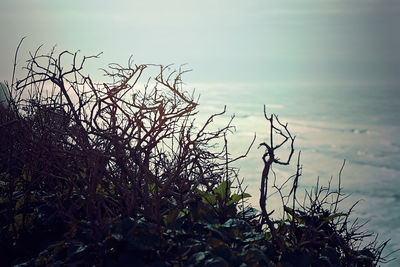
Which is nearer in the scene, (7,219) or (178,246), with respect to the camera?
(178,246)

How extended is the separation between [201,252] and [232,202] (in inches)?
28.8

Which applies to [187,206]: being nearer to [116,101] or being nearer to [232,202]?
[232,202]

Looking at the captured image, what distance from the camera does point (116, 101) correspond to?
9.71 ft

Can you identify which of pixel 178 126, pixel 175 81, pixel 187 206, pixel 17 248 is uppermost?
pixel 175 81

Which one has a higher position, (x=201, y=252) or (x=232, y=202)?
(x=232, y=202)

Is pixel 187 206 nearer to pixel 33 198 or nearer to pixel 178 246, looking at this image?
pixel 178 246

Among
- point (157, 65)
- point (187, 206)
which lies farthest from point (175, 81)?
point (187, 206)

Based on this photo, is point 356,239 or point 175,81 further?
point 175,81

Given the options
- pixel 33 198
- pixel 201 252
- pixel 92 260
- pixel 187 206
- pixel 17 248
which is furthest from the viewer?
pixel 33 198

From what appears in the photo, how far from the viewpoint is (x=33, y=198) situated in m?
3.09

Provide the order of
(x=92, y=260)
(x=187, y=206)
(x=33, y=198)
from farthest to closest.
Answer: (x=33, y=198)
(x=187, y=206)
(x=92, y=260)

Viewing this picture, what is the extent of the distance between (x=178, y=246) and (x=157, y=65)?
4.07ft

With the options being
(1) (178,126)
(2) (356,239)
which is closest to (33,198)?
(1) (178,126)

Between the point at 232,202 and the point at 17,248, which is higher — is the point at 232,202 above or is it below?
above
